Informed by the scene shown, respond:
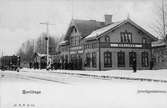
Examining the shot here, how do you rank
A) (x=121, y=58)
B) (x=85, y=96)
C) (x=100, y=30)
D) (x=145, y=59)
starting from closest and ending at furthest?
(x=85, y=96) → (x=100, y=30) → (x=145, y=59) → (x=121, y=58)

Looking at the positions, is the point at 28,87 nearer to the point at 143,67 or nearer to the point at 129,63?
the point at 143,67

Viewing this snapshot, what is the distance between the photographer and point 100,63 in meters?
17.2

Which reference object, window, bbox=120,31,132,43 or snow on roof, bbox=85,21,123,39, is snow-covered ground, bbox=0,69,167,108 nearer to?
snow on roof, bbox=85,21,123,39

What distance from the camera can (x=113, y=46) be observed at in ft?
58.8

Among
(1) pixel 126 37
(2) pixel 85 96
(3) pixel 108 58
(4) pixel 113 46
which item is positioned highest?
(1) pixel 126 37

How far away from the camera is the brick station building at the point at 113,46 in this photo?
55.7 feet

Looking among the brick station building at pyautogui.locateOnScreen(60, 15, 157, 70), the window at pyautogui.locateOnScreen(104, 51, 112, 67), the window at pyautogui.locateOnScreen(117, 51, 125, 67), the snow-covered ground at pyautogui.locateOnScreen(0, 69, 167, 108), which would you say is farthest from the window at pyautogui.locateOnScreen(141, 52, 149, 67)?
the snow-covered ground at pyautogui.locateOnScreen(0, 69, 167, 108)

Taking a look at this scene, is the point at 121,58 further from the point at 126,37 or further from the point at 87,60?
the point at 87,60

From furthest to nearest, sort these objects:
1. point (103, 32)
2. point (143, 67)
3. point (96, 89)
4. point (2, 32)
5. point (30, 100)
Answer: point (103, 32) < point (143, 67) < point (2, 32) < point (96, 89) < point (30, 100)

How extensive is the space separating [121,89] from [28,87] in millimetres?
1044

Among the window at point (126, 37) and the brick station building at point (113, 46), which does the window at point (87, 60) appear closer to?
the brick station building at point (113, 46)

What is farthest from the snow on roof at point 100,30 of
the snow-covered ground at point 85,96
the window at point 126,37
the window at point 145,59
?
the snow-covered ground at point 85,96

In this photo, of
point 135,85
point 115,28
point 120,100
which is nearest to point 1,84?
point 120,100

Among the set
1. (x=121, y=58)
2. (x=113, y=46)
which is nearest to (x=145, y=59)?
(x=121, y=58)
